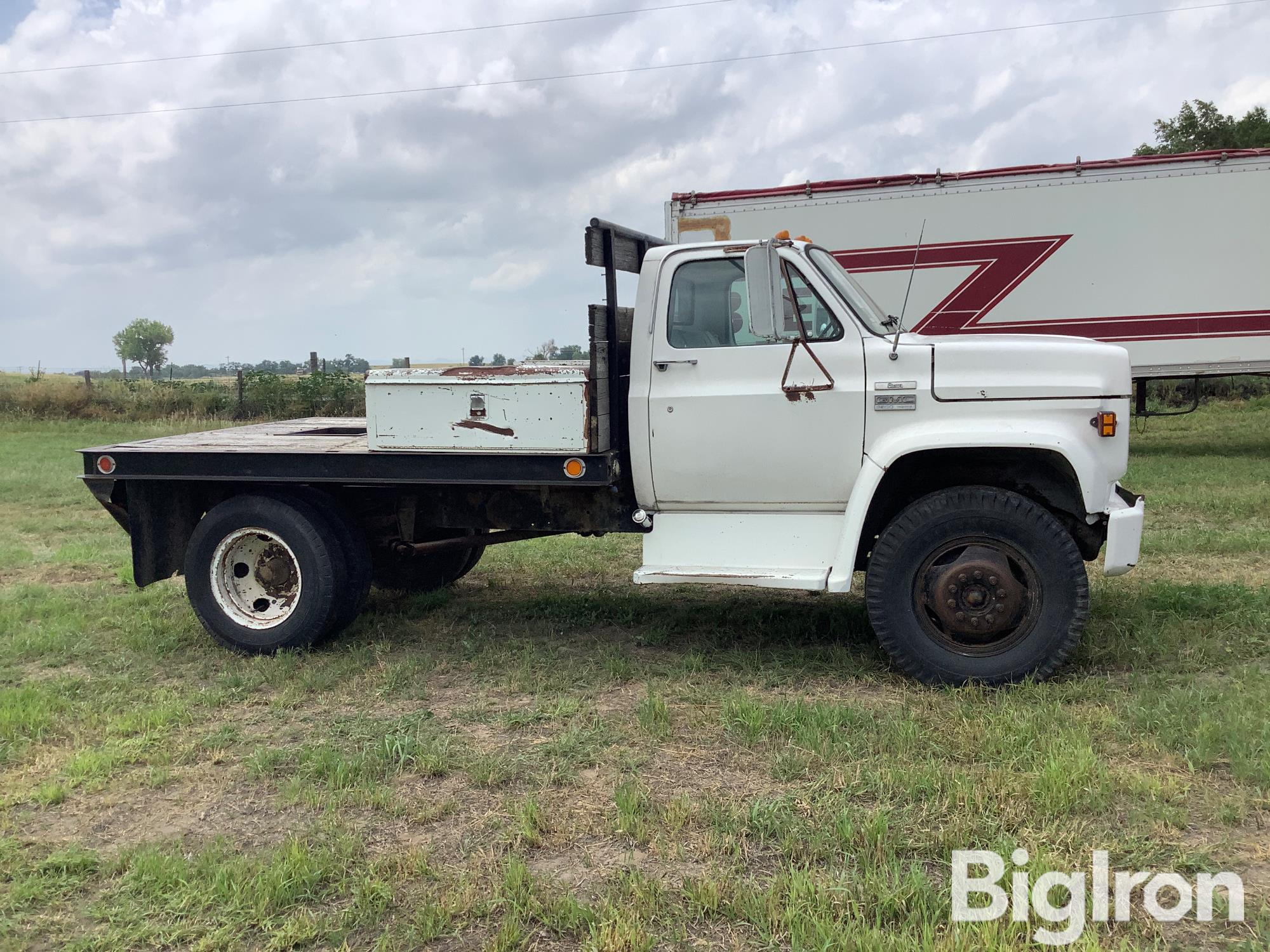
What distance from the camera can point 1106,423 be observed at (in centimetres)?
476

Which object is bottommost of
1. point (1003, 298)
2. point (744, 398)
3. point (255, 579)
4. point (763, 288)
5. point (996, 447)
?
point (255, 579)

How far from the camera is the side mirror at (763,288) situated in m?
4.73

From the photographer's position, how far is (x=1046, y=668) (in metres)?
4.84

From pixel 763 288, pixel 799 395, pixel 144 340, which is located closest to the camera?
pixel 763 288

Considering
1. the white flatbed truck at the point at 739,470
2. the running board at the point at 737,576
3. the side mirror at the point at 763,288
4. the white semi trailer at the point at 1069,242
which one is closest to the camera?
the side mirror at the point at 763,288

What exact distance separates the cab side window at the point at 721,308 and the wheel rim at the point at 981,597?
4.18 ft

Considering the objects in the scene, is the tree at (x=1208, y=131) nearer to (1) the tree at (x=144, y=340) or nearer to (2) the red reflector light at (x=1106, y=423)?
(2) the red reflector light at (x=1106, y=423)

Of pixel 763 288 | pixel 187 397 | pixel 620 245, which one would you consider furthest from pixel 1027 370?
pixel 187 397

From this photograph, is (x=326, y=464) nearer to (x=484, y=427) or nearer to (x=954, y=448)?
(x=484, y=427)

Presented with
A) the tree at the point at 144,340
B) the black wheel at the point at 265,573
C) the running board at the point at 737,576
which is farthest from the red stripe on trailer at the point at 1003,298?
the tree at the point at 144,340

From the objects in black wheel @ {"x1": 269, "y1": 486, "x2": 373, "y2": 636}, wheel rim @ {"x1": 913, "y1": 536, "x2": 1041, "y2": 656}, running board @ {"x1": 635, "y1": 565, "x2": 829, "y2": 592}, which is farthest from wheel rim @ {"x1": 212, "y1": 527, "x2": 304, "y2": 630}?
wheel rim @ {"x1": 913, "y1": 536, "x2": 1041, "y2": 656}

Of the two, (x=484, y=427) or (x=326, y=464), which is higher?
(x=484, y=427)

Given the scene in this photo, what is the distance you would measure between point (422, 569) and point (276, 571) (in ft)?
4.90

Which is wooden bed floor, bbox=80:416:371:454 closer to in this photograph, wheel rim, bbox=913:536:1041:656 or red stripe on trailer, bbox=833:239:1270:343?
wheel rim, bbox=913:536:1041:656
